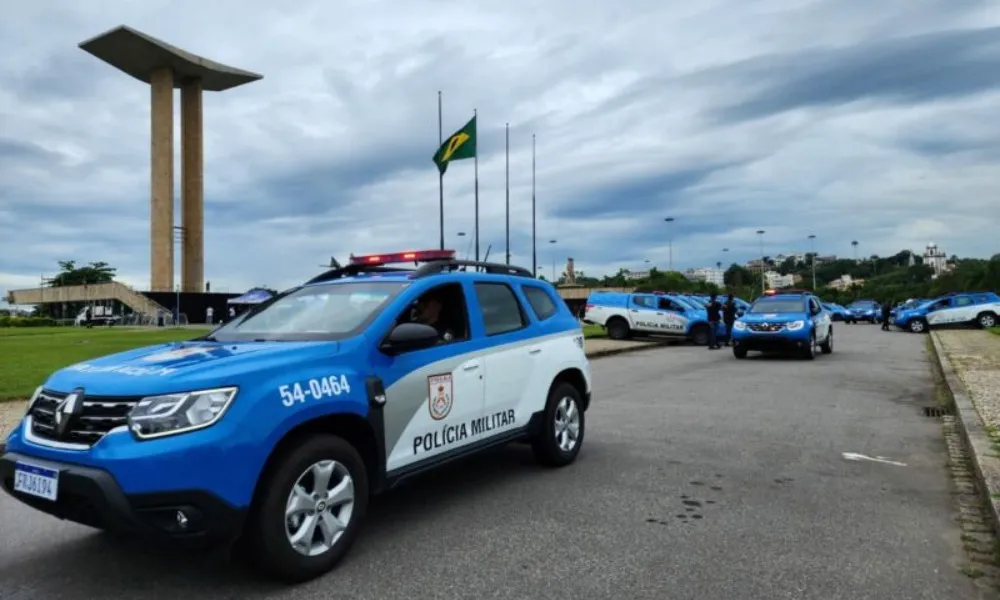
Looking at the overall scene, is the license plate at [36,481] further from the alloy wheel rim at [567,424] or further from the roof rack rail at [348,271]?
the alloy wheel rim at [567,424]

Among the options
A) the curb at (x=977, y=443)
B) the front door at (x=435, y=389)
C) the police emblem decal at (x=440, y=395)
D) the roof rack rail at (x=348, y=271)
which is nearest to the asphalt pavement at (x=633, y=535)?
the curb at (x=977, y=443)

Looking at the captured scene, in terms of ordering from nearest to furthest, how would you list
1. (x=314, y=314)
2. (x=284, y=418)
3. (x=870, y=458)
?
1. (x=284, y=418)
2. (x=314, y=314)
3. (x=870, y=458)

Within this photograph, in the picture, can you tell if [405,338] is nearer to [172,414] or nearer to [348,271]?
[172,414]

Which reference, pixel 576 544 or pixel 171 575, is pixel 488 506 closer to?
pixel 576 544

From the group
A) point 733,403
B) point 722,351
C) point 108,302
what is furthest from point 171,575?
point 108,302

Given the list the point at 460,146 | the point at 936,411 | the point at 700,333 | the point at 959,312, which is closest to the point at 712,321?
the point at 700,333

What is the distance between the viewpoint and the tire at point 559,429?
6008 mm

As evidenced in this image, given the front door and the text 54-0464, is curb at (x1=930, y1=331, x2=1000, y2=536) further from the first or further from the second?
the text 54-0464

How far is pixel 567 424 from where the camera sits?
20.8 feet

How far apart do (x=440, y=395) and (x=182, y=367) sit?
164 centimetres

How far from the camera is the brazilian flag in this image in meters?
25.5

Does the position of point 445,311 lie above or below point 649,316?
above

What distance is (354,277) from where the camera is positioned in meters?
5.54

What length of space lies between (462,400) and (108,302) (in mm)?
73181
